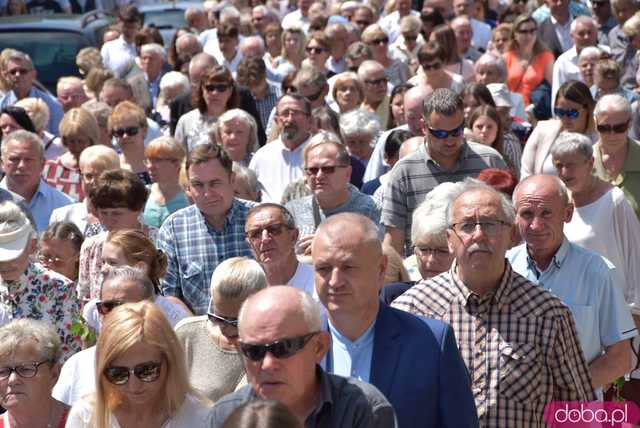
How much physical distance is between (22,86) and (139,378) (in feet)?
32.3

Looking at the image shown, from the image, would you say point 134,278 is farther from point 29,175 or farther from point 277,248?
point 29,175

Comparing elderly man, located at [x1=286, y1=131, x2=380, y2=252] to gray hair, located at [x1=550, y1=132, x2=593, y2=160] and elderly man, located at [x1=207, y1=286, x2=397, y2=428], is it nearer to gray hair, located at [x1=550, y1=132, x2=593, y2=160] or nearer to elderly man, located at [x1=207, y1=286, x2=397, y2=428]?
gray hair, located at [x1=550, y1=132, x2=593, y2=160]

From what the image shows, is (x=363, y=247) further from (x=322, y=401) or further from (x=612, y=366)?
(x=612, y=366)

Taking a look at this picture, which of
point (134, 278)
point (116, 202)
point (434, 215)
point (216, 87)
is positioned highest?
point (434, 215)

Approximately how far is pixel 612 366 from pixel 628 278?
70.3 inches

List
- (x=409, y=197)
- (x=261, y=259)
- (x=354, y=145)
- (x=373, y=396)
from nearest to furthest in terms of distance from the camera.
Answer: (x=373, y=396), (x=261, y=259), (x=409, y=197), (x=354, y=145)

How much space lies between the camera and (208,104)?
507 inches

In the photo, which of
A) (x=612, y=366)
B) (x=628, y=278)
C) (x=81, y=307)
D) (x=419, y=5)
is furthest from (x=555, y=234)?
(x=419, y=5)

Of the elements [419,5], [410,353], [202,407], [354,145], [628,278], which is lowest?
[419,5]

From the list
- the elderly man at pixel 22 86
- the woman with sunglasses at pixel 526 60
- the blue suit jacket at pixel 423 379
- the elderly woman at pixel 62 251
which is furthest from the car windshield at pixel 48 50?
the blue suit jacket at pixel 423 379

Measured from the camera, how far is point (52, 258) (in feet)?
29.4

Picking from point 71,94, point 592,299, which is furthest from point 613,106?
point 71,94

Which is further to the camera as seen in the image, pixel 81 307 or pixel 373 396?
pixel 81 307

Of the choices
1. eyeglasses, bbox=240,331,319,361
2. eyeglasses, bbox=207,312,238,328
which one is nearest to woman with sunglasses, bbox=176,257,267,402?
eyeglasses, bbox=207,312,238,328
